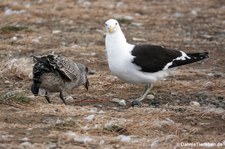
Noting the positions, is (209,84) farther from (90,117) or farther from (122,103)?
(90,117)

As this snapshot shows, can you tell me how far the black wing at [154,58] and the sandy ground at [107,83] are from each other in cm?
45

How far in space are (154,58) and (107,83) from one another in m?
1.05

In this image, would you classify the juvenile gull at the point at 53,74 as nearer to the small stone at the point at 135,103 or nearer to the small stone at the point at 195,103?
the small stone at the point at 135,103

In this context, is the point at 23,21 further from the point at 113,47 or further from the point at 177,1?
the point at 113,47

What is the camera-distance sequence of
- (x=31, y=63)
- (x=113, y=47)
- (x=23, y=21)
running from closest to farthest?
(x=113, y=47) < (x=31, y=63) < (x=23, y=21)

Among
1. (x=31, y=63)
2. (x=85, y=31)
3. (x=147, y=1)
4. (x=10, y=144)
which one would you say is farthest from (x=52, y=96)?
(x=147, y=1)

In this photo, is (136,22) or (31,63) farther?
(136,22)

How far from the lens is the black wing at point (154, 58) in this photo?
8.10 meters

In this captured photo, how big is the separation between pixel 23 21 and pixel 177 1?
470 cm

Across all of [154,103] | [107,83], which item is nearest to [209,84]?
[154,103]

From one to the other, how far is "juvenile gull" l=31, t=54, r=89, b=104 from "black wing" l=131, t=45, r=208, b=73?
0.80 meters

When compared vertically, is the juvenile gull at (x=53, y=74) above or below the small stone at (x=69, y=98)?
above

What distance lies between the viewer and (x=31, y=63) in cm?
1017

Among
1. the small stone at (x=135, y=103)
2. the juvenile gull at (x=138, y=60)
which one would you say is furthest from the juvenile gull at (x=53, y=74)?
Result: the small stone at (x=135, y=103)
